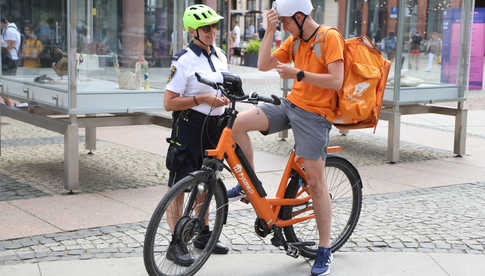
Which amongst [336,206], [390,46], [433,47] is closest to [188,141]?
[336,206]

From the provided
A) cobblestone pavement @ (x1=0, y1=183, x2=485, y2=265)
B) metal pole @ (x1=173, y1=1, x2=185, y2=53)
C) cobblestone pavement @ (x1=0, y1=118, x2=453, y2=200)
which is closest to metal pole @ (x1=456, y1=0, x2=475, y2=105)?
cobblestone pavement @ (x1=0, y1=118, x2=453, y2=200)

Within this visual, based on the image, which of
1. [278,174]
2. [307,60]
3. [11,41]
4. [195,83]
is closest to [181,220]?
[195,83]

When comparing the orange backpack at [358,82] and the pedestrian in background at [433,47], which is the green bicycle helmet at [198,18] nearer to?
the orange backpack at [358,82]

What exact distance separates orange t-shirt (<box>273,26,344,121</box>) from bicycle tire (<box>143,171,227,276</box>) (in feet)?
2.43

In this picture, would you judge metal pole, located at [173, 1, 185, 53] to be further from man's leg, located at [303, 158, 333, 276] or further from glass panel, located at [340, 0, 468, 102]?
man's leg, located at [303, 158, 333, 276]

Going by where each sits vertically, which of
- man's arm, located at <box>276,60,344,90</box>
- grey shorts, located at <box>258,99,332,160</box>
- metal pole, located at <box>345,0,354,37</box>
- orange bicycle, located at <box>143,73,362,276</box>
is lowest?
orange bicycle, located at <box>143,73,362,276</box>

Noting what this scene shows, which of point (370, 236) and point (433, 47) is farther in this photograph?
point (433, 47)

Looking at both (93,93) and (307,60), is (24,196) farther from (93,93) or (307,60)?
(307,60)

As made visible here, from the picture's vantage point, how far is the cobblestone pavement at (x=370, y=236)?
4559 mm

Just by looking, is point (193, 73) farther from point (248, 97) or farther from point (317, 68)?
point (317, 68)

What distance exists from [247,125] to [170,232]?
78cm

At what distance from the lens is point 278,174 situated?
7.37 meters

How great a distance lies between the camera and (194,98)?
13.8 ft

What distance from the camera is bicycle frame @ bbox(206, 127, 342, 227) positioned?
3943 mm
